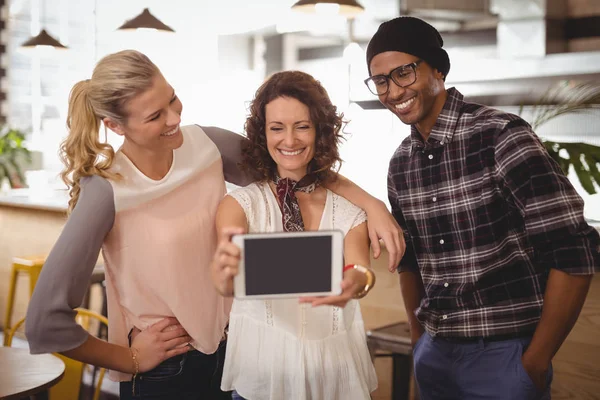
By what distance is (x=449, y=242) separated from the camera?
170 centimetres

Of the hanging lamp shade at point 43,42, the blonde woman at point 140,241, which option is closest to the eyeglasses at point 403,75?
the blonde woman at point 140,241

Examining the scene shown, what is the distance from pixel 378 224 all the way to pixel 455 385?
1.50 ft

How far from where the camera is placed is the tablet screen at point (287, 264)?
129 cm

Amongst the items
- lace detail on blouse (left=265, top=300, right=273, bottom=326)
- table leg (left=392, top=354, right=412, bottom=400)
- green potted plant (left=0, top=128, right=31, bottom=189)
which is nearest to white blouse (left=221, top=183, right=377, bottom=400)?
lace detail on blouse (left=265, top=300, right=273, bottom=326)

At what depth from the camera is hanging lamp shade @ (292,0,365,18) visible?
13.0ft

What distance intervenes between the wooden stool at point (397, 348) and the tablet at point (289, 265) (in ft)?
5.00

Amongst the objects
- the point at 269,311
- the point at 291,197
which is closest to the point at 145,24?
the point at 291,197

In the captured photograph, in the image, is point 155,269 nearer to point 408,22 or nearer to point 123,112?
point 123,112

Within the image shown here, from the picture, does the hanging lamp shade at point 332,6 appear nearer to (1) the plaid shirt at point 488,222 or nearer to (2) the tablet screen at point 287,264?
(1) the plaid shirt at point 488,222

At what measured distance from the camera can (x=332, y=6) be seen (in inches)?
158

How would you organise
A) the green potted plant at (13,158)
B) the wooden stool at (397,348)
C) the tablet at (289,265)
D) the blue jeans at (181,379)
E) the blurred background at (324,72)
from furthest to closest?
the green potted plant at (13,158) → the blurred background at (324,72) → the wooden stool at (397,348) → the blue jeans at (181,379) → the tablet at (289,265)

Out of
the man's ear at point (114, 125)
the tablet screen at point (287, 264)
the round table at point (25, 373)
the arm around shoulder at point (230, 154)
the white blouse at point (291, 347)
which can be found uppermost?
the man's ear at point (114, 125)

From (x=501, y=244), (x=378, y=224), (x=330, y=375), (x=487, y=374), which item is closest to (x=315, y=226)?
(x=378, y=224)

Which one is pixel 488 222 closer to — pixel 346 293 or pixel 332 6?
pixel 346 293
